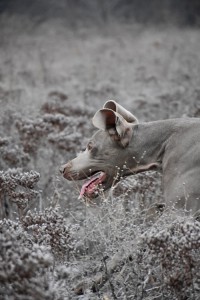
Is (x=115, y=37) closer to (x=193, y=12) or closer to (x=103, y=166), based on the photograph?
(x=193, y=12)

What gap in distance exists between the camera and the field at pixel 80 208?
3283 mm

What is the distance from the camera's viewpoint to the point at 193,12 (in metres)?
32.5

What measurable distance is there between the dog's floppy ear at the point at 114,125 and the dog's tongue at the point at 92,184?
14.3 inches

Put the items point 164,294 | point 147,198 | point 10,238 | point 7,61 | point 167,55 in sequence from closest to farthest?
point 10,238, point 164,294, point 147,198, point 7,61, point 167,55

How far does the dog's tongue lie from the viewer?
15.8 ft

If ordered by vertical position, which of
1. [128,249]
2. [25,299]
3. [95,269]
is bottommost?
[95,269]

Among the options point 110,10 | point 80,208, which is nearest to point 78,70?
point 80,208

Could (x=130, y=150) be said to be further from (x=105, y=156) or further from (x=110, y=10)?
(x=110, y=10)

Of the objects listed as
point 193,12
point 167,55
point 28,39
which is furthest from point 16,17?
point 167,55

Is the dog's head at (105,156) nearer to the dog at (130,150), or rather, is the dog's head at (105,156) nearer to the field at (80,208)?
the dog at (130,150)

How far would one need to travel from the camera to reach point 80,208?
5.96 m

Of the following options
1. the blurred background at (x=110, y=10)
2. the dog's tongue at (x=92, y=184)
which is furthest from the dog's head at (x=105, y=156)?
the blurred background at (x=110, y=10)

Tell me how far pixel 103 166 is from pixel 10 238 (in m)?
1.87

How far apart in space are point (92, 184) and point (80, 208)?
1.08 m
